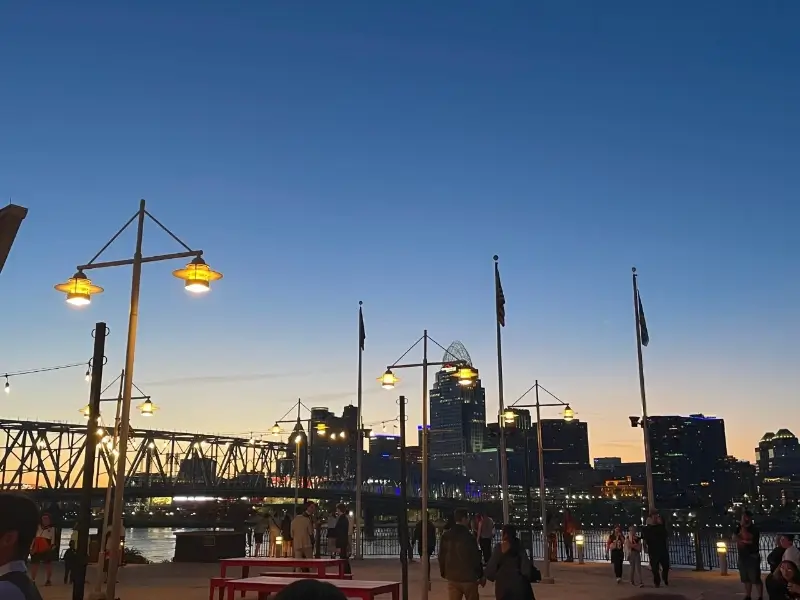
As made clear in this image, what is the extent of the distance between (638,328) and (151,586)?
1987 cm

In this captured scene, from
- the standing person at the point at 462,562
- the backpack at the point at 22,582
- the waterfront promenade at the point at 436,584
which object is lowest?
the waterfront promenade at the point at 436,584

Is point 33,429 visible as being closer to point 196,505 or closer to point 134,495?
point 134,495

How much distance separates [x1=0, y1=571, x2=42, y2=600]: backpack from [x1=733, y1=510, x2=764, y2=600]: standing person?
16893 mm

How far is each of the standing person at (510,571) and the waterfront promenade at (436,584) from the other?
8.62m

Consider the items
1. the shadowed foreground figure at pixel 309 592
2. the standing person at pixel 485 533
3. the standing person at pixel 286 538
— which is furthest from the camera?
the standing person at pixel 286 538

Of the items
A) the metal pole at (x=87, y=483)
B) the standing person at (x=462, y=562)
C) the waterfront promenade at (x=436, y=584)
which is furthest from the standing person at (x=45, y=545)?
the standing person at (x=462, y=562)

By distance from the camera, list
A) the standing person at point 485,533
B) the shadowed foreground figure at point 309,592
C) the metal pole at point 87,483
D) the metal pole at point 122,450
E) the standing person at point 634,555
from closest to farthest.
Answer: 1. the shadowed foreground figure at point 309,592
2. the metal pole at point 122,450
3. the metal pole at point 87,483
4. the standing person at point 634,555
5. the standing person at point 485,533

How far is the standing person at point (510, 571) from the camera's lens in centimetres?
1129

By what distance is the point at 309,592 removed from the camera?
2533mm

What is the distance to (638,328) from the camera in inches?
1219

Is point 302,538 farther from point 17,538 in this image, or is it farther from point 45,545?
point 17,538

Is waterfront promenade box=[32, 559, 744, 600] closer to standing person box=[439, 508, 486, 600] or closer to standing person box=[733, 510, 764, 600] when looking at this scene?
standing person box=[733, 510, 764, 600]

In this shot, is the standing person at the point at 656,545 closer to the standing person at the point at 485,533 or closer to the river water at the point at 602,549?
the standing person at the point at 485,533

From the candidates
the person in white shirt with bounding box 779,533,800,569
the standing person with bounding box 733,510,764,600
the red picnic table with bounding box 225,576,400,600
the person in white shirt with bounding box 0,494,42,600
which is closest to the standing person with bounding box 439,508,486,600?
the red picnic table with bounding box 225,576,400,600
